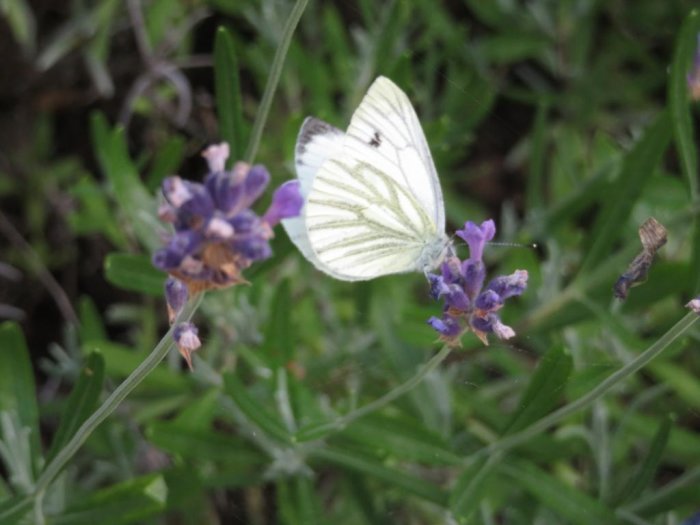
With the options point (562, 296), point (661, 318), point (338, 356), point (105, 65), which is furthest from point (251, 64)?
point (661, 318)

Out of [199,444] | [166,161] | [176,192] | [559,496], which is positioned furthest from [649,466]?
[166,161]

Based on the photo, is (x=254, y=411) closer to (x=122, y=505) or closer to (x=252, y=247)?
(x=122, y=505)

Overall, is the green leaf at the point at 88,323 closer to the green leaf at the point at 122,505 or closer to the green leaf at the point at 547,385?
the green leaf at the point at 122,505

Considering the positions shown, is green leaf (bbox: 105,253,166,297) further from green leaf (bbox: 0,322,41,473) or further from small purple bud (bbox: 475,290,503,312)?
small purple bud (bbox: 475,290,503,312)

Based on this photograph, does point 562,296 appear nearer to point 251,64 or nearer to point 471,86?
point 471,86

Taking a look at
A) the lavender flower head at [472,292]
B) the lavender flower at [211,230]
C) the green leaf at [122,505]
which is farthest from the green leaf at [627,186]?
the lavender flower at [211,230]

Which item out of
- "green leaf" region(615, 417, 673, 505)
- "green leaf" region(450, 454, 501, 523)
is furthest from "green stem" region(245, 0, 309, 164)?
"green leaf" region(615, 417, 673, 505)
